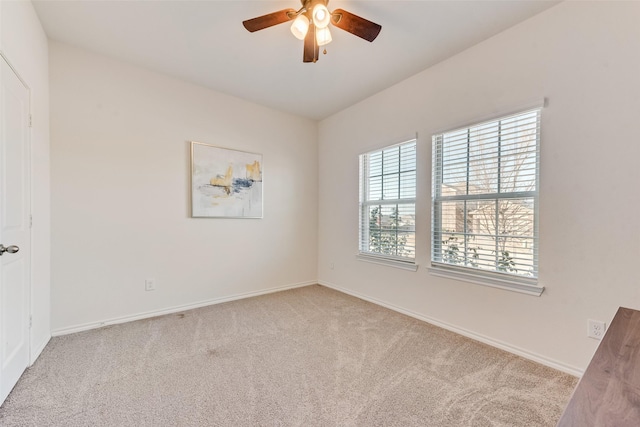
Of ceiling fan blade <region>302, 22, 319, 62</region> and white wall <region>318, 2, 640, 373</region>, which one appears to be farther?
ceiling fan blade <region>302, 22, 319, 62</region>

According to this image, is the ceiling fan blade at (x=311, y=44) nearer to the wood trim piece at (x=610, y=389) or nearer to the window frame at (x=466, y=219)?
the window frame at (x=466, y=219)

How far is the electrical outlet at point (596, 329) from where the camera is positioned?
179cm

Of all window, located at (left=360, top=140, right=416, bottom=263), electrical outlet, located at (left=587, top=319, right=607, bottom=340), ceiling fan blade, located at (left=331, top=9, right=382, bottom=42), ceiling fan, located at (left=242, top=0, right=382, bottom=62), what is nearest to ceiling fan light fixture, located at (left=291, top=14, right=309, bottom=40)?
ceiling fan, located at (left=242, top=0, right=382, bottom=62)

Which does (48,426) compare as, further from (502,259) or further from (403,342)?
(502,259)

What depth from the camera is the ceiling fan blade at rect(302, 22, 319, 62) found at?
190 cm

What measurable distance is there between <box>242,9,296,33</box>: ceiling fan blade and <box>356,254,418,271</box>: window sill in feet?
8.09

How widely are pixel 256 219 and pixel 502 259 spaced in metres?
2.76

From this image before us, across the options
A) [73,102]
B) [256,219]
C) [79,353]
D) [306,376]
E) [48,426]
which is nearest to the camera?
[48,426]

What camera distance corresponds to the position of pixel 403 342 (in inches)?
92.8

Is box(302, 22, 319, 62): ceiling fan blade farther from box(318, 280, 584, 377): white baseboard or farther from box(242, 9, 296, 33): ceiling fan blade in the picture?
box(318, 280, 584, 377): white baseboard

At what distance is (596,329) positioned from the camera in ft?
5.97

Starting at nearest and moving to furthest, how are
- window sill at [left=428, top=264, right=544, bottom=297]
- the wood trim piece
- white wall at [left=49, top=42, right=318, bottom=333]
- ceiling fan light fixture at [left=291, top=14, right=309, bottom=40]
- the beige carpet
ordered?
the wood trim piece → the beige carpet → ceiling fan light fixture at [left=291, top=14, right=309, bottom=40] → window sill at [left=428, top=264, right=544, bottom=297] → white wall at [left=49, top=42, right=318, bottom=333]

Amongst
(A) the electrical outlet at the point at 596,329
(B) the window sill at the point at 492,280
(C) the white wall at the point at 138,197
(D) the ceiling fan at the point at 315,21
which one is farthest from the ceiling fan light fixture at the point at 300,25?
(A) the electrical outlet at the point at 596,329

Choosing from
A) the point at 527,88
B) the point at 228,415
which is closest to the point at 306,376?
the point at 228,415
